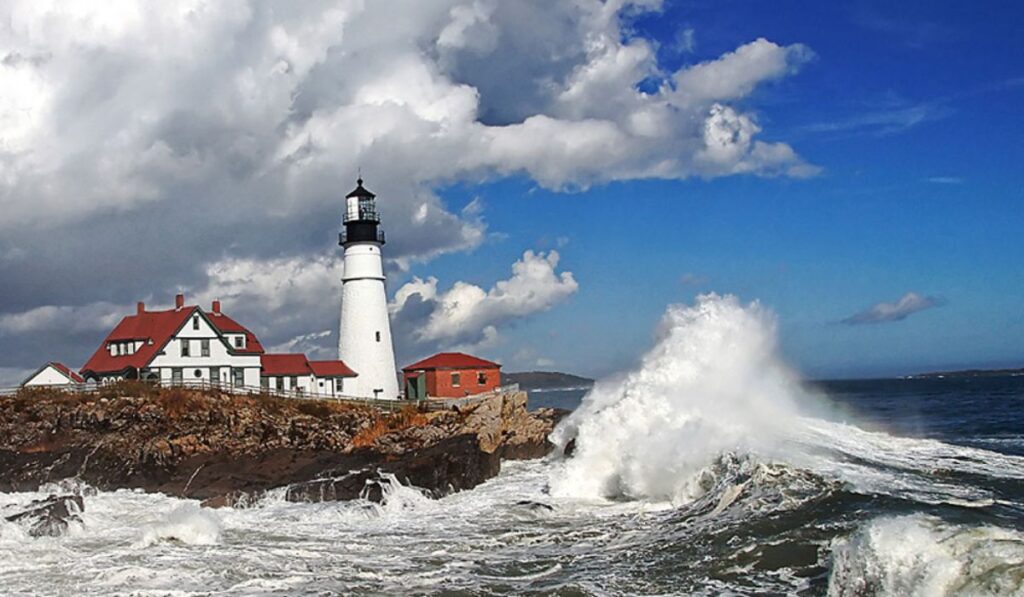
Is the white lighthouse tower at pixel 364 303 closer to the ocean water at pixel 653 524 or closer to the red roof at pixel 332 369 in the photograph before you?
the red roof at pixel 332 369

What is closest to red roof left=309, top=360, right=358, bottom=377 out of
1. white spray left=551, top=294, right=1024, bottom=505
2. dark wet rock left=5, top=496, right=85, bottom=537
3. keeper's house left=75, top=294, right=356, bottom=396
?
keeper's house left=75, top=294, right=356, bottom=396

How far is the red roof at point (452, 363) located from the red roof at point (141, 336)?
8.92 m

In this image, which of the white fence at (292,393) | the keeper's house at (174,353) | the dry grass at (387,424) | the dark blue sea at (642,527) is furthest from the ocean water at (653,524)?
the keeper's house at (174,353)

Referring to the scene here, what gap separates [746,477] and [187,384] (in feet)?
72.2

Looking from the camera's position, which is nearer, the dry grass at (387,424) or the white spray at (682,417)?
the white spray at (682,417)

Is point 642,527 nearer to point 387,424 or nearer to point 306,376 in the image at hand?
point 387,424

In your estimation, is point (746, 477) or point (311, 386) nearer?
point (746, 477)

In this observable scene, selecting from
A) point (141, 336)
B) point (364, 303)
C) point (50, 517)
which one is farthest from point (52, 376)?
point (50, 517)

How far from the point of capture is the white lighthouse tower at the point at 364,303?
35.2 m

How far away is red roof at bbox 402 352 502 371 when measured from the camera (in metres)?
36.8

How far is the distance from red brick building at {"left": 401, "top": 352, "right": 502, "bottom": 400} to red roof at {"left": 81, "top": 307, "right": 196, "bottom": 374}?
8976mm

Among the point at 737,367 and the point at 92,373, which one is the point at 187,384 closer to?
the point at 92,373

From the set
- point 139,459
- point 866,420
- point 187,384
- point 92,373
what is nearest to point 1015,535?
point 139,459

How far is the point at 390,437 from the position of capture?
2619 centimetres
